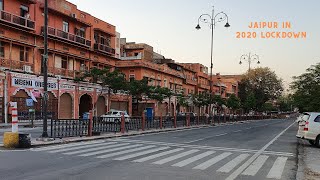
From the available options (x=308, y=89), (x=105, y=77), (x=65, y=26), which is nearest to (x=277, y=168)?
(x=308, y=89)

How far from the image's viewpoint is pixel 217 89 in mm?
102062

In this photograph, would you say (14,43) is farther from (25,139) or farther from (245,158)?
(245,158)

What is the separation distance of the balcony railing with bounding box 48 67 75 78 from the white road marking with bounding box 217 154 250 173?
29.4 meters

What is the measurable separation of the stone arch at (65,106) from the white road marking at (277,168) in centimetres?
3104

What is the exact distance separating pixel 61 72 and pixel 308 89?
86.4ft

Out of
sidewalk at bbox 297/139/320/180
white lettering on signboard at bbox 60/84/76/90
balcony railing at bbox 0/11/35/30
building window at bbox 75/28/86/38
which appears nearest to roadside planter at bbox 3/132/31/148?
sidewalk at bbox 297/139/320/180

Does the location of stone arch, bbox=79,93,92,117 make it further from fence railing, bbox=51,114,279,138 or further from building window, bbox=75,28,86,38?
fence railing, bbox=51,114,279,138

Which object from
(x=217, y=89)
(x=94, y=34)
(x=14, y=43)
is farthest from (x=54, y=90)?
(x=217, y=89)

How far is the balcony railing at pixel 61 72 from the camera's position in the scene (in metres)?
39.1

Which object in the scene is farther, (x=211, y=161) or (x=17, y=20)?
(x=17, y=20)

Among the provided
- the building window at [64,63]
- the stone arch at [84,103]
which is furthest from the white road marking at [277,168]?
the stone arch at [84,103]

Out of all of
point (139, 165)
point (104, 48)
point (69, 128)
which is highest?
point (104, 48)

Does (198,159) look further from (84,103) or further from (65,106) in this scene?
(84,103)

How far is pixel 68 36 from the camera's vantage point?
137ft
